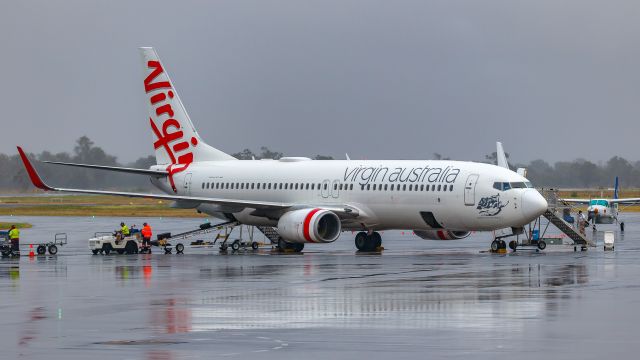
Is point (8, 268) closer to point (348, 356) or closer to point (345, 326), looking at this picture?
point (345, 326)

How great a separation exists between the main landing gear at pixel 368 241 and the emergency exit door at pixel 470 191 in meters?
6.19

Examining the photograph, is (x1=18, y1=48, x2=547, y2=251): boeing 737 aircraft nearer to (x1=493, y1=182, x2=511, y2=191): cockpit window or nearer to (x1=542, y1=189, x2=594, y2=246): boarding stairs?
(x1=493, y1=182, x2=511, y2=191): cockpit window

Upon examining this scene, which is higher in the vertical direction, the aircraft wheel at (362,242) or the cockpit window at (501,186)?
the cockpit window at (501,186)

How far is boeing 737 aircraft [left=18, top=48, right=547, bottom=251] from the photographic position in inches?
2024

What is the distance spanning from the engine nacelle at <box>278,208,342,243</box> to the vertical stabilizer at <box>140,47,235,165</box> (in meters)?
10.7

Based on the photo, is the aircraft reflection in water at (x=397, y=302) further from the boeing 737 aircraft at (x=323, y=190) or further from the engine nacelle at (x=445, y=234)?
the engine nacelle at (x=445, y=234)

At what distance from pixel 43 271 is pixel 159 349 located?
22639 mm

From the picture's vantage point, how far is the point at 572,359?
19.0m

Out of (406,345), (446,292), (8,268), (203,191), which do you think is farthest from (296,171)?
(406,345)

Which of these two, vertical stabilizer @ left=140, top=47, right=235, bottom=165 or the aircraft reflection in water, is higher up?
vertical stabilizer @ left=140, top=47, right=235, bottom=165

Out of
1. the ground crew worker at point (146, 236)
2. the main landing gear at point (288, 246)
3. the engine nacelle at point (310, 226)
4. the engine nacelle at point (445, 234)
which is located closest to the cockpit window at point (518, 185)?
the engine nacelle at point (445, 234)

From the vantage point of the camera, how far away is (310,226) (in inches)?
2092

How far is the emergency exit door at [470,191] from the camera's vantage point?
51188 millimetres

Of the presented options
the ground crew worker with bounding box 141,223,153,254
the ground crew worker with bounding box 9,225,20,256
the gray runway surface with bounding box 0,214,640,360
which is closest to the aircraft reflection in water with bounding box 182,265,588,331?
the gray runway surface with bounding box 0,214,640,360
